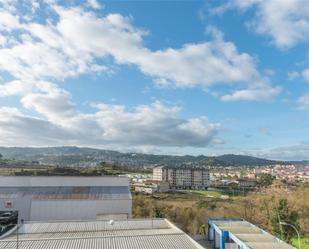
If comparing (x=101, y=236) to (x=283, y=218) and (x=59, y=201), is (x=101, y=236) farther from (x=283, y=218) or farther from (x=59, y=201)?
(x=283, y=218)

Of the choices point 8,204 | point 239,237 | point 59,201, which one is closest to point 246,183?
point 59,201

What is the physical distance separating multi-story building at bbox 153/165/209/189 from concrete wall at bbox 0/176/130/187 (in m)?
101

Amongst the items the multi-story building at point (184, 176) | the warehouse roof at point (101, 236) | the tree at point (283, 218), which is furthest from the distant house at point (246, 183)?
the warehouse roof at point (101, 236)

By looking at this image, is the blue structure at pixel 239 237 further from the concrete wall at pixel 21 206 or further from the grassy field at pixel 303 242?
the concrete wall at pixel 21 206

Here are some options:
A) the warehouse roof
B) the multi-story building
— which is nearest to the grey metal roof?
the warehouse roof

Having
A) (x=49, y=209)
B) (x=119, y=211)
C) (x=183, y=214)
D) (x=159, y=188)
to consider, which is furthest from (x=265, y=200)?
(x=159, y=188)

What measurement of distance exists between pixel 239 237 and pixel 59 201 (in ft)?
56.5

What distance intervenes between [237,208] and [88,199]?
1133 inches

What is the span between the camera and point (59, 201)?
32.5 metres

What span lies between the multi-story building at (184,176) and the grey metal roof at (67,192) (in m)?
103

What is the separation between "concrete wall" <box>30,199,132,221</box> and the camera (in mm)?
32209

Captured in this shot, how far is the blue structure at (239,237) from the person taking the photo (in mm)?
22594

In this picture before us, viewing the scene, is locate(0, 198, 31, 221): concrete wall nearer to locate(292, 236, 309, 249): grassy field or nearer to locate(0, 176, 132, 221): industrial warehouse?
locate(0, 176, 132, 221): industrial warehouse

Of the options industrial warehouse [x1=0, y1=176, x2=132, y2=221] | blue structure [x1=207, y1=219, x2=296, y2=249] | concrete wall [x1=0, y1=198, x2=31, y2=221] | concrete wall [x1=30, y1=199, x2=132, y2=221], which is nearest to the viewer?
blue structure [x1=207, y1=219, x2=296, y2=249]
